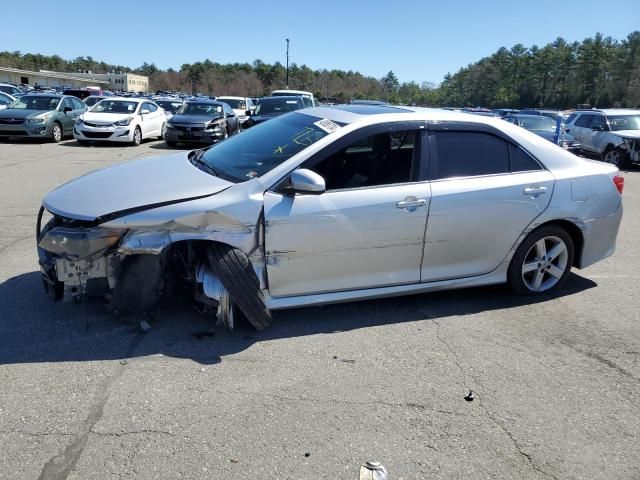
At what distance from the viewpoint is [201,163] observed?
438 cm

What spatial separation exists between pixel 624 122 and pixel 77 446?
17.9 m

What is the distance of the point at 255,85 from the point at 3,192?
104767 mm

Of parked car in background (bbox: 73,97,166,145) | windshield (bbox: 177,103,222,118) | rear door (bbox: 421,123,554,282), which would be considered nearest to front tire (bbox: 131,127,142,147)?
parked car in background (bbox: 73,97,166,145)

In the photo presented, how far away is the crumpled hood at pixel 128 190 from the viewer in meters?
3.49

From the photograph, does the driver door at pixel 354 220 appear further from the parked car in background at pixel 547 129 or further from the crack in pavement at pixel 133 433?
the parked car in background at pixel 547 129

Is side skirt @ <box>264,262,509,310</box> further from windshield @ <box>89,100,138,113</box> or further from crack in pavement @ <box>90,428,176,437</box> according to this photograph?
windshield @ <box>89,100,138,113</box>

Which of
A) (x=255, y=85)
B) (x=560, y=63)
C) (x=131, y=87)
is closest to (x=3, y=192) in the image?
(x=560, y=63)

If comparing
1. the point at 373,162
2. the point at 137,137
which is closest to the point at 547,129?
the point at 137,137

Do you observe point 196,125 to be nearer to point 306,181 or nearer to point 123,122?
point 123,122

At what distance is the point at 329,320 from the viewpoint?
160 inches

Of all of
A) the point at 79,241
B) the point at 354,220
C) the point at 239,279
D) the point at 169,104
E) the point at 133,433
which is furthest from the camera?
the point at 169,104

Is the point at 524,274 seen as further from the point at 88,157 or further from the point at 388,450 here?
the point at 88,157

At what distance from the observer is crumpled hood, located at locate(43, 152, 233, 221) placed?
3.49 m

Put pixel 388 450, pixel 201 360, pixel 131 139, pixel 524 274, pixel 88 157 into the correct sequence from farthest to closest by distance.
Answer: pixel 131 139
pixel 88 157
pixel 524 274
pixel 201 360
pixel 388 450
